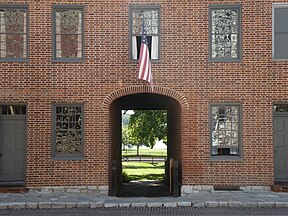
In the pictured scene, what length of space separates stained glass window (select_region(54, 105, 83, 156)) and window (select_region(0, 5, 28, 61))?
2.23 m

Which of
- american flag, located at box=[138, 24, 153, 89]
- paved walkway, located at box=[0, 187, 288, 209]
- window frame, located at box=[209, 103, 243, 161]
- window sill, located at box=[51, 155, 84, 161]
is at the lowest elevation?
paved walkway, located at box=[0, 187, 288, 209]

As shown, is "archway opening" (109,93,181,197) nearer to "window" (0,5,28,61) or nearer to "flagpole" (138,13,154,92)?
"flagpole" (138,13,154,92)

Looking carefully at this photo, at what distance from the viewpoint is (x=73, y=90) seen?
48.3 feet

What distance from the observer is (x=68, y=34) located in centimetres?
1488

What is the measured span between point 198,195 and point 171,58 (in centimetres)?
454

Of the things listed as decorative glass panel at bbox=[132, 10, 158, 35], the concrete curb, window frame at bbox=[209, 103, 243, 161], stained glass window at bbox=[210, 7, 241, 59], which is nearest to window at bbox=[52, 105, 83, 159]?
the concrete curb

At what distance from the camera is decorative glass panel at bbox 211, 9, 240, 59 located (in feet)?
49.0

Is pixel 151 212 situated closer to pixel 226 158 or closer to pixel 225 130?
pixel 226 158

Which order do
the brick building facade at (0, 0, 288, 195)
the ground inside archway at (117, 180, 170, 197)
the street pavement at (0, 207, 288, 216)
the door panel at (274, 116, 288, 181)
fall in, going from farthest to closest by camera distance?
the ground inside archway at (117, 180, 170, 197) → the door panel at (274, 116, 288, 181) → the brick building facade at (0, 0, 288, 195) → the street pavement at (0, 207, 288, 216)

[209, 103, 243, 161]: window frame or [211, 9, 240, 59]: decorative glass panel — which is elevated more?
[211, 9, 240, 59]: decorative glass panel

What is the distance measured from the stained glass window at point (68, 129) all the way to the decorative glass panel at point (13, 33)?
2321mm

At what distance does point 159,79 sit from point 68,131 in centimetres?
348

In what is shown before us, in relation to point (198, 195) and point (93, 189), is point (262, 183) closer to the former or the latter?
point (198, 195)

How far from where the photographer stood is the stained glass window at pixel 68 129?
14.8 metres
